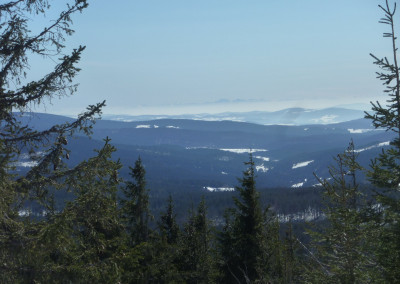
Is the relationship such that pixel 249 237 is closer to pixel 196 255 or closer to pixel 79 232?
pixel 196 255

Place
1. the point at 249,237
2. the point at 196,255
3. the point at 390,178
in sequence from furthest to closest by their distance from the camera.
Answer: the point at 196,255
the point at 249,237
the point at 390,178

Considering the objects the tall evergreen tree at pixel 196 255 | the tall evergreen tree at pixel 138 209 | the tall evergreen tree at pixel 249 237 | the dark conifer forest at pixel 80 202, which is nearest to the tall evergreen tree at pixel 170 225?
the tall evergreen tree at pixel 196 255

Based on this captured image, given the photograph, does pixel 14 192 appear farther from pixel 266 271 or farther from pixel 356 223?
pixel 266 271

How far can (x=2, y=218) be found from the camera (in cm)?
670

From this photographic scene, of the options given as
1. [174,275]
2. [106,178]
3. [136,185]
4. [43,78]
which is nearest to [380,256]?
[106,178]

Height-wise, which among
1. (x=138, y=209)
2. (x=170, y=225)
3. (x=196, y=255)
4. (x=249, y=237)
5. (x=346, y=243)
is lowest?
(x=196, y=255)

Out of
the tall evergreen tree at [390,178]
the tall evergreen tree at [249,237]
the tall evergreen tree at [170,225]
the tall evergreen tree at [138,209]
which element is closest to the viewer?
the tall evergreen tree at [390,178]

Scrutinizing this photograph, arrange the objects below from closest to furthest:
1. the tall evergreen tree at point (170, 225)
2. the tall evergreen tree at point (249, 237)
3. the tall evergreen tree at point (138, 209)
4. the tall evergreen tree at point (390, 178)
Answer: the tall evergreen tree at point (390, 178) < the tall evergreen tree at point (249, 237) < the tall evergreen tree at point (138, 209) < the tall evergreen tree at point (170, 225)

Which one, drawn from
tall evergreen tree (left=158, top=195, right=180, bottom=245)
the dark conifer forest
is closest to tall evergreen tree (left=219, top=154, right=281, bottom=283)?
tall evergreen tree (left=158, top=195, right=180, bottom=245)

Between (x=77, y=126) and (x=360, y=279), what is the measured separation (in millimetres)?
6544

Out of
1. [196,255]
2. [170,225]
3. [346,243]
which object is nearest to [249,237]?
[196,255]

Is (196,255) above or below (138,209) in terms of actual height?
below

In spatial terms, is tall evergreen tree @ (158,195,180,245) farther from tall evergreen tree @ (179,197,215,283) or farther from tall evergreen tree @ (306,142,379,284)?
tall evergreen tree @ (306,142,379,284)

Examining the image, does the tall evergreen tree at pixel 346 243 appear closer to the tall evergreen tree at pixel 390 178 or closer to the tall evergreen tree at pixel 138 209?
the tall evergreen tree at pixel 390 178
